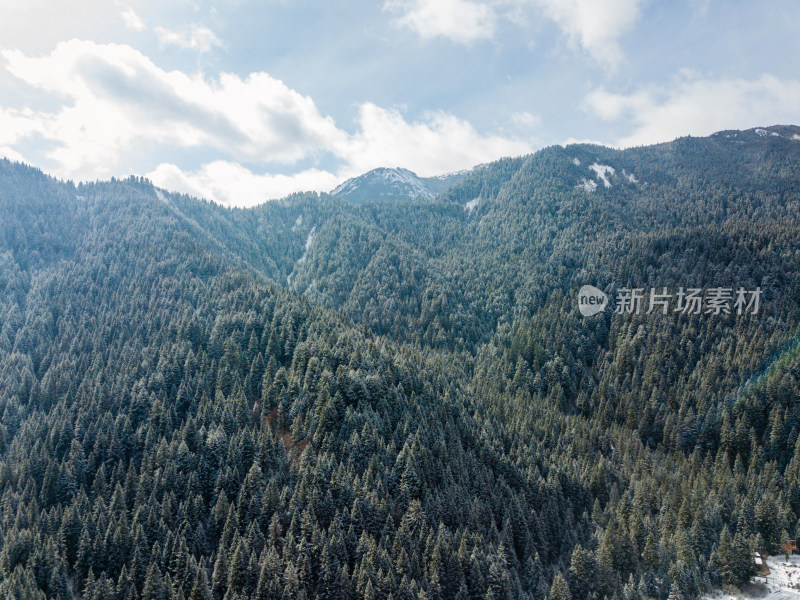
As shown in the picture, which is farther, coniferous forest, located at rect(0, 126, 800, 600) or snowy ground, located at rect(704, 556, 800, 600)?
coniferous forest, located at rect(0, 126, 800, 600)

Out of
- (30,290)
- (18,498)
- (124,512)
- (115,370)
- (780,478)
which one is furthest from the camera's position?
(30,290)

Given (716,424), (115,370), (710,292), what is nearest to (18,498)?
(115,370)

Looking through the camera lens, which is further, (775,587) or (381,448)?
(381,448)

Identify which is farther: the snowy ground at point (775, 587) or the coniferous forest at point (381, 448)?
the coniferous forest at point (381, 448)

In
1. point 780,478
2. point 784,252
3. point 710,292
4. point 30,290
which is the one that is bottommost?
point 780,478

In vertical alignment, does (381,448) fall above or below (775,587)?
above

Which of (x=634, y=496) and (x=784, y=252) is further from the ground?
(x=784, y=252)

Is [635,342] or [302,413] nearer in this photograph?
[302,413]

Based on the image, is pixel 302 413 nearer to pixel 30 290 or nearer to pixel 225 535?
pixel 225 535
